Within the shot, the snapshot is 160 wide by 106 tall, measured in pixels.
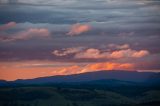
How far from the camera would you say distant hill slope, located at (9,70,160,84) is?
442 inches

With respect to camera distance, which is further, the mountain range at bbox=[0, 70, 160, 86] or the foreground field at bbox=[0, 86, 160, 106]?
the mountain range at bbox=[0, 70, 160, 86]

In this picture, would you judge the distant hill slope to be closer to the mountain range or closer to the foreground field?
the mountain range

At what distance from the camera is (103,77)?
37.1 feet

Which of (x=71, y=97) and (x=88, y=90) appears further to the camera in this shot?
(x=88, y=90)

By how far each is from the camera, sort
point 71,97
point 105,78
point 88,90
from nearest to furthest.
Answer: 1. point 71,97
2. point 105,78
3. point 88,90

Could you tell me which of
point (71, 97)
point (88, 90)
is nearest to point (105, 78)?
→ point (88, 90)

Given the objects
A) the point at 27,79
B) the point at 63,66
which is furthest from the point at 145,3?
the point at 27,79

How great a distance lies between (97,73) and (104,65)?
10.2 inches

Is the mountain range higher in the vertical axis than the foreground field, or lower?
higher

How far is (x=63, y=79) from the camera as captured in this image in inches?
444

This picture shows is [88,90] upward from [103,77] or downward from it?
downward

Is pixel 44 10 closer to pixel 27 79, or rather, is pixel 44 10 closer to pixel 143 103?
pixel 27 79

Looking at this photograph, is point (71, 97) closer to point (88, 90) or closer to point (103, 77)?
point (88, 90)

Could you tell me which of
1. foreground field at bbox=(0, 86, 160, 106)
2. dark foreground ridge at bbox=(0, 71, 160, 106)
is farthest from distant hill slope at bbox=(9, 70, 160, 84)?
foreground field at bbox=(0, 86, 160, 106)
